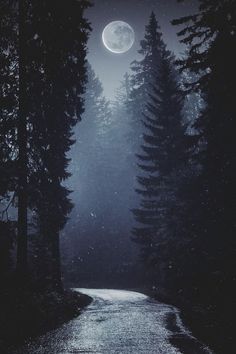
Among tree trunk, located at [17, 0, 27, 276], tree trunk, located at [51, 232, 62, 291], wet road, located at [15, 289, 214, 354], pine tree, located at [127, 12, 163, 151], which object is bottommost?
wet road, located at [15, 289, 214, 354]

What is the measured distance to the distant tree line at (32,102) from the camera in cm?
1505

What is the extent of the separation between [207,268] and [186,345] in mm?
10641

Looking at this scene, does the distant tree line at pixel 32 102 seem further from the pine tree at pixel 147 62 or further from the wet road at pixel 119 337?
the pine tree at pixel 147 62

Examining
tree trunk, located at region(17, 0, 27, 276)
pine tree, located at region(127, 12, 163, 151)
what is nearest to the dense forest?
tree trunk, located at region(17, 0, 27, 276)

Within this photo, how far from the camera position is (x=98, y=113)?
66.1 meters

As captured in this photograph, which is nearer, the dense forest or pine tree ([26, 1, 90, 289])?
the dense forest

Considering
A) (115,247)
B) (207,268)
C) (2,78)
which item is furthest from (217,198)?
(115,247)

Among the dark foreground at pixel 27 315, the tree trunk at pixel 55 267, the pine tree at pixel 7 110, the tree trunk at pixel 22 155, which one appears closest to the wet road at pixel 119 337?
the dark foreground at pixel 27 315

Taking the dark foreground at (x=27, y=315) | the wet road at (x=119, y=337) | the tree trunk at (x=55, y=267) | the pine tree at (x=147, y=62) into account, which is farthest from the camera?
the pine tree at (x=147, y=62)

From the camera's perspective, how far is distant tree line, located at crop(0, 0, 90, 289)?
15047mm

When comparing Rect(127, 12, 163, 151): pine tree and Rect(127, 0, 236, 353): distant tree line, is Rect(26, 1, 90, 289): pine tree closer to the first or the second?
Rect(127, 0, 236, 353): distant tree line

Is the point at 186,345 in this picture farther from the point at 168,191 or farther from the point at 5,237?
the point at 168,191

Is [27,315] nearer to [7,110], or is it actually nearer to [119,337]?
[119,337]

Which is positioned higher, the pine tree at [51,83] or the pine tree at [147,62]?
the pine tree at [147,62]
